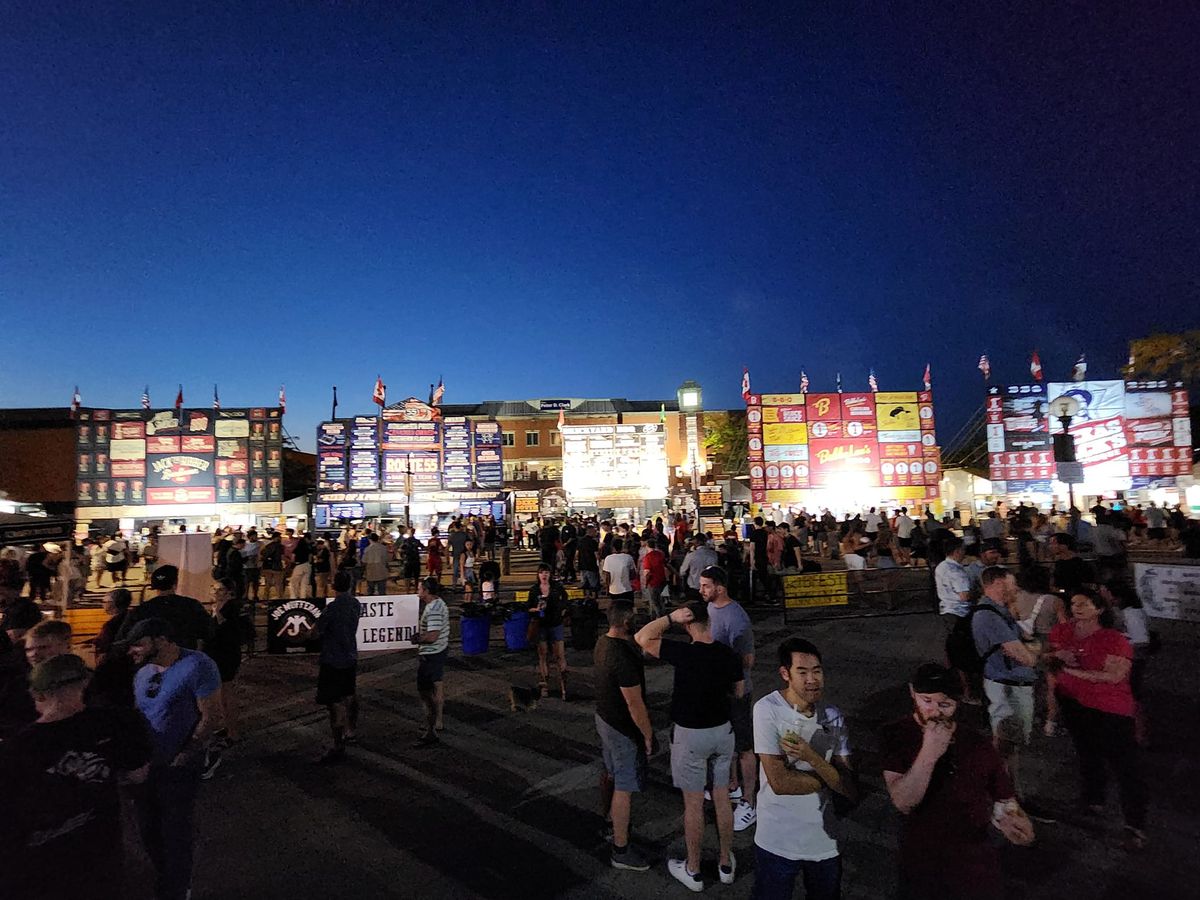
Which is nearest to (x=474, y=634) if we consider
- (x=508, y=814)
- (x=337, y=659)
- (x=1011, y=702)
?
(x=337, y=659)

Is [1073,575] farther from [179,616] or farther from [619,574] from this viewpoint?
[179,616]

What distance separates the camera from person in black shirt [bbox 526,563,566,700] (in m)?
9.34

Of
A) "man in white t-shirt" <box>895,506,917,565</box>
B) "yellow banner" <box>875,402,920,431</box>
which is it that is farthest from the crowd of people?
"yellow banner" <box>875,402,920,431</box>

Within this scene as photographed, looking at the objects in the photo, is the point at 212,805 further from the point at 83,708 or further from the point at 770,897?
the point at 770,897

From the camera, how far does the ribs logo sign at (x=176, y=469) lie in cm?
3800

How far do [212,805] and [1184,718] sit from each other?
10.5m

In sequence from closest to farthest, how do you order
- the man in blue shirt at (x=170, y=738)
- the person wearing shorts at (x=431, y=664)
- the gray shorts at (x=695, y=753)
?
1. the man in blue shirt at (x=170, y=738)
2. the gray shorts at (x=695, y=753)
3. the person wearing shorts at (x=431, y=664)

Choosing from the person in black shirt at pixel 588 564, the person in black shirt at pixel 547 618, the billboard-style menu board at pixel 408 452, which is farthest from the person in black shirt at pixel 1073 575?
the billboard-style menu board at pixel 408 452

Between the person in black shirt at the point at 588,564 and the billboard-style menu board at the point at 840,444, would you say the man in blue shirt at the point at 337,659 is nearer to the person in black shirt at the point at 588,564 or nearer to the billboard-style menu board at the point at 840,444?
the person in black shirt at the point at 588,564

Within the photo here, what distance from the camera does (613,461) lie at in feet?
132

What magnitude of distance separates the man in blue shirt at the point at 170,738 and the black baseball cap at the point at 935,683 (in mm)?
4284

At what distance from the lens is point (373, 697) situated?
9.74 metres

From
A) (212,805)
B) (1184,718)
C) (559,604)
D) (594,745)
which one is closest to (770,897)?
(594,745)

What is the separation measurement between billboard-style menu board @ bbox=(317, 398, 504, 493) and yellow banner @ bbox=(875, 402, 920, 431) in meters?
23.9
